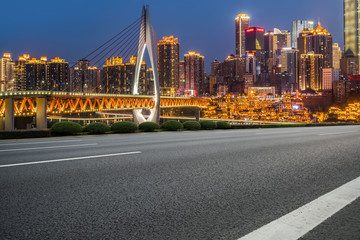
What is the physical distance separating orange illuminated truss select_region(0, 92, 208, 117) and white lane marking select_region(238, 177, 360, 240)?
5326 cm

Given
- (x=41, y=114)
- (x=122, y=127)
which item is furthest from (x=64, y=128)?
(x=41, y=114)

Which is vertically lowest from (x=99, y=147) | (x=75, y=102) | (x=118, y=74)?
(x=99, y=147)

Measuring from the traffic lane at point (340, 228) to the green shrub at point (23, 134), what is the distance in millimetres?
16612

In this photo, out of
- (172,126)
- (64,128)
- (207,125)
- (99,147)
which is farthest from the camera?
(207,125)

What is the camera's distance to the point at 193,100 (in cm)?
10925

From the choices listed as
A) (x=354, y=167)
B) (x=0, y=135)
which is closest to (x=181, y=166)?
(x=354, y=167)

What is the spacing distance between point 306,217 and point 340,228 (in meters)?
0.35

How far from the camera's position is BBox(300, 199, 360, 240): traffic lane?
271 centimetres

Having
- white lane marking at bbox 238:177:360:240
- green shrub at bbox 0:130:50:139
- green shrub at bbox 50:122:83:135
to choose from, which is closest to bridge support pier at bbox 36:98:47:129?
green shrub at bbox 50:122:83:135

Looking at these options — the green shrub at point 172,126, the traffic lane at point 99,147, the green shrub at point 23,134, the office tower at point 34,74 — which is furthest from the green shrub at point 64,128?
the office tower at point 34,74

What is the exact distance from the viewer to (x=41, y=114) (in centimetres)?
5053

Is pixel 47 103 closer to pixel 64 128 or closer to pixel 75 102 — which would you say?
pixel 75 102

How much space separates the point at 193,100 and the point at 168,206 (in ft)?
348

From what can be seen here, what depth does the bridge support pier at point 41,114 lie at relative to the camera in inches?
1930
